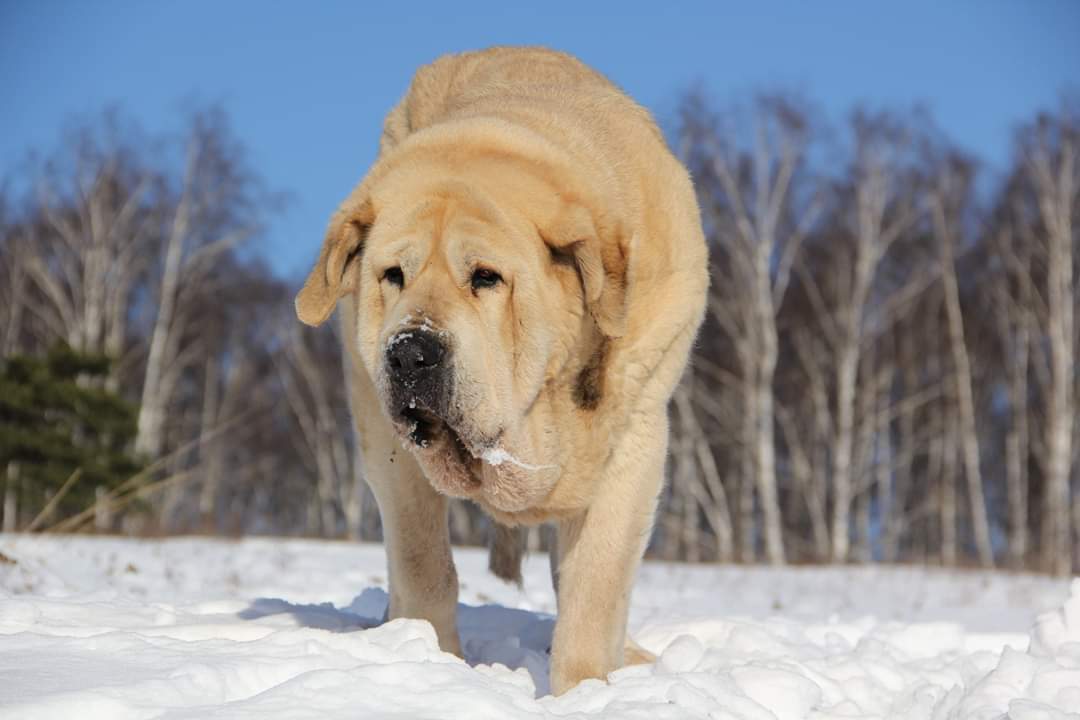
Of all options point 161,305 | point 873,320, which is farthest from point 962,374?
point 161,305

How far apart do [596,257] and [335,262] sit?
68cm

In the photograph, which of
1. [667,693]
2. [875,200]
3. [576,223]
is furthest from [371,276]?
[875,200]

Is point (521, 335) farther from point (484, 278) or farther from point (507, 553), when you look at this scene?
point (507, 553)

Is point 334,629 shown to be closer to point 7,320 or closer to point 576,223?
point 576,223

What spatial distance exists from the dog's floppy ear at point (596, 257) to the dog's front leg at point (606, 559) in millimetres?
436

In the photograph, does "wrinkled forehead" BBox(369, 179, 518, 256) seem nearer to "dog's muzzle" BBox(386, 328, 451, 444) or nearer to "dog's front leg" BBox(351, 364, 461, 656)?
"dog's muzzle" BBox(386, 328, 451, 444)

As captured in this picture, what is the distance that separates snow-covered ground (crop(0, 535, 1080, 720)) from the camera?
86.0 inches

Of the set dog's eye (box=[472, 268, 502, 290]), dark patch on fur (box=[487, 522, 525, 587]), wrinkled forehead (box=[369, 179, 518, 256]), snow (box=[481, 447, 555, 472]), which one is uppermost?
wrinkled forehead (box=[369, 179, 518, 256])

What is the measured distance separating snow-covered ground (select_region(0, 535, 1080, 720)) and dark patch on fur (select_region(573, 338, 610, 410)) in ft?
2.30

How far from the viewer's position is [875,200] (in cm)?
1878

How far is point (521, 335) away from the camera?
9.16 ft

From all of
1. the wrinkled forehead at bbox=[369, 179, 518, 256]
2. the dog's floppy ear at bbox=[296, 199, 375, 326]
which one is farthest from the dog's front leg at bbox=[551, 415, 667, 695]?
the dog's floppy ear at bbox=[296, 199, 375, 326]

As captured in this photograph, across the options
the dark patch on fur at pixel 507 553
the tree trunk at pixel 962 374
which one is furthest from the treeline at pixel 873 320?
the dark patch on fur at pixel 507 553

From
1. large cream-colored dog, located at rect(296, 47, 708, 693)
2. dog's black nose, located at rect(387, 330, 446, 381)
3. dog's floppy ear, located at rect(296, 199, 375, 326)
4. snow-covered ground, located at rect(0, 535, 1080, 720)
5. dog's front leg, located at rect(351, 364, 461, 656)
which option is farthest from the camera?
dog's front leg, located at rect(351, 364, 461, 656)
